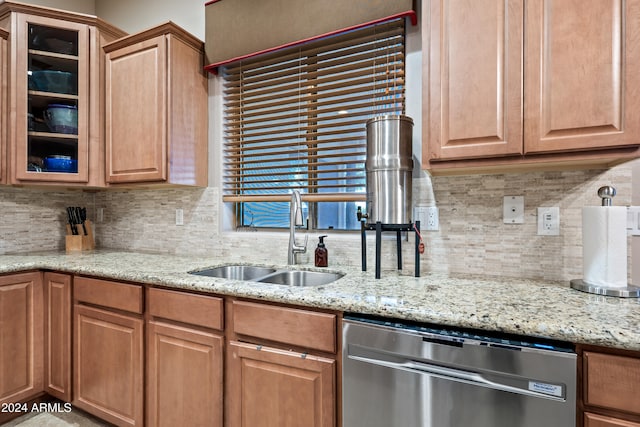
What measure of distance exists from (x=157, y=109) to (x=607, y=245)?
235 centimetres

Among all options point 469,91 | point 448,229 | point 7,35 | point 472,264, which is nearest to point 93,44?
point 7,35

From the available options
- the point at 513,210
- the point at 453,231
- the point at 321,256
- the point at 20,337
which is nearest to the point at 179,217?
the point at 20,337

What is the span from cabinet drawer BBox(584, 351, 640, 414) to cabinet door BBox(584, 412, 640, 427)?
1.3 inches

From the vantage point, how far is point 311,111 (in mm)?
2064

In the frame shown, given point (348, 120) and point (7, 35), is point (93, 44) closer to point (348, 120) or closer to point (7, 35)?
point (7, 35)

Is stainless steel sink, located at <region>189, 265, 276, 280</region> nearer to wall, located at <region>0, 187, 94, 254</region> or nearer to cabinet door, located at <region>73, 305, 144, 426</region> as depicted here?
cabinet door, located at <region>73, 305, 144, 426</region>

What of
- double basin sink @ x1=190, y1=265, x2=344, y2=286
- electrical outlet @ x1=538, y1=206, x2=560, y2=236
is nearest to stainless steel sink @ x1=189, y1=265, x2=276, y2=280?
double basin sink @ x1=190, y1=265, x2=344, y2=286

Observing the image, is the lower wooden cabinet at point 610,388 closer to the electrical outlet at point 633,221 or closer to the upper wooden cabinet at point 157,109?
the electrical outlet at point 633,221

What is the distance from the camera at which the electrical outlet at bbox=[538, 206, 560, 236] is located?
1.51 metres

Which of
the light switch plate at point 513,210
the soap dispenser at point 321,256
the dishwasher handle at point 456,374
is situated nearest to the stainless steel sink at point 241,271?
the soap dispenser at point 321,256

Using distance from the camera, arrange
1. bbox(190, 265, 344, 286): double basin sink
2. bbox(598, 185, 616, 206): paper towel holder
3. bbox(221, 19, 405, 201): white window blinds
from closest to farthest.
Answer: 1. bbox(598, 185, 616, 206): paper towel holder
2. bbox(190, 265, 344, 286): double basin sink
3. bbox(221, 19, 405, 201): white window blinds

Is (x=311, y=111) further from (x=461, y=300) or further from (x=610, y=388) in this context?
(x=610, y=388)

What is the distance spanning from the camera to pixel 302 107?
2.11m

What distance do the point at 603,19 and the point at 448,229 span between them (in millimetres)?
975
